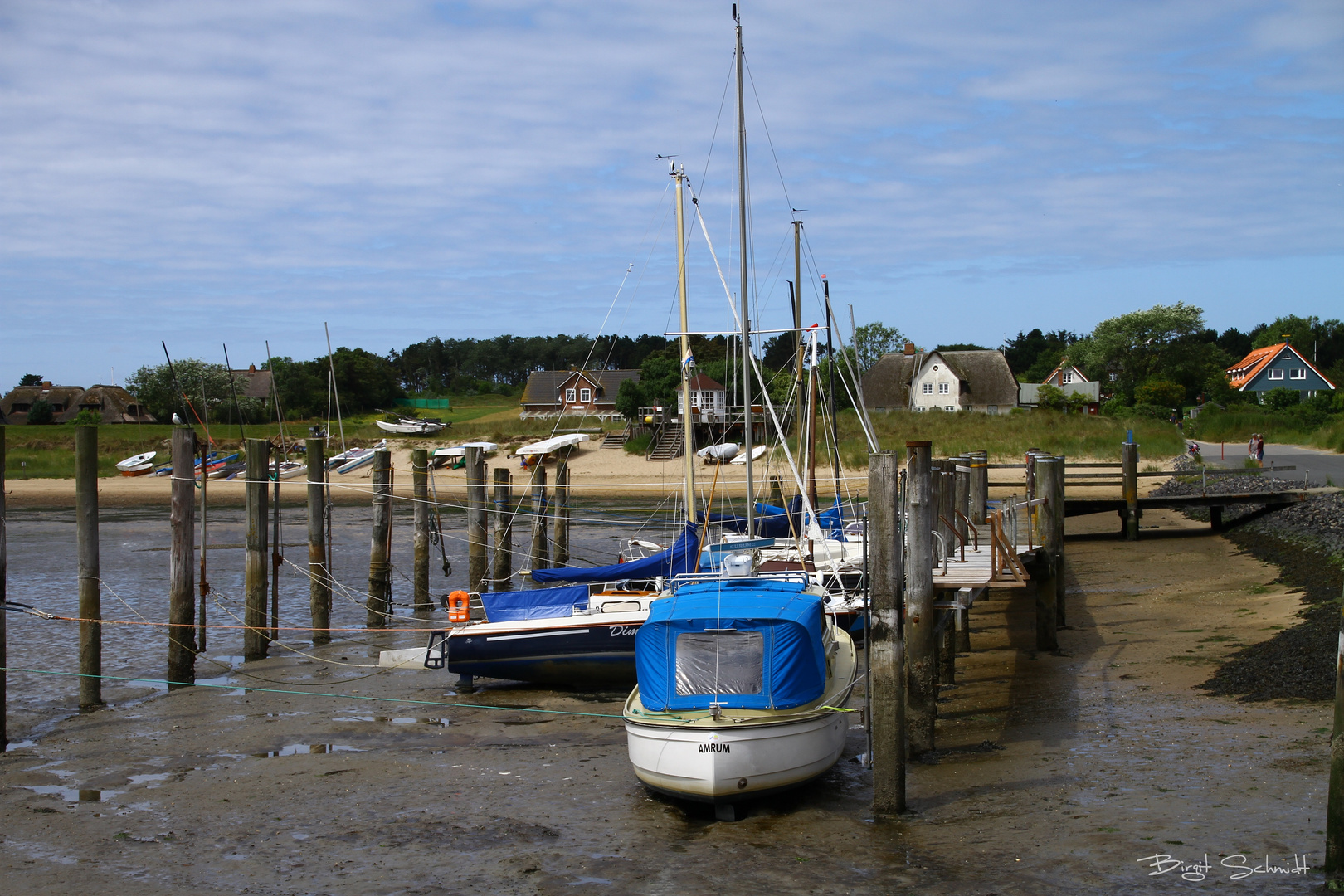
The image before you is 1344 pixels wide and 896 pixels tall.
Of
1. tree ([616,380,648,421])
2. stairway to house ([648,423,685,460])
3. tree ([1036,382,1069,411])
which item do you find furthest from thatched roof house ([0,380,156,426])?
tree ([1036,382,1069,411])

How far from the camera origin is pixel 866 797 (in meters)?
10.7

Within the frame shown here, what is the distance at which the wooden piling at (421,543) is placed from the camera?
22547 mm

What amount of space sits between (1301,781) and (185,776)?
11819mm

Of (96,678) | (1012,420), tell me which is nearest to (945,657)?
(96,678)

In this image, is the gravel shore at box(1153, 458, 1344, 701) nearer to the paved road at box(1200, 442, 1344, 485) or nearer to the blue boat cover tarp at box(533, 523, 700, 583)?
the paved road at box(1200, 442, 1344, 485)

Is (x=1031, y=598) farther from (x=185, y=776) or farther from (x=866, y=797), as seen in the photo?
(x=185, y=776)

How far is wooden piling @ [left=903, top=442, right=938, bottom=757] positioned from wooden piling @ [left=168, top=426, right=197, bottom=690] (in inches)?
427

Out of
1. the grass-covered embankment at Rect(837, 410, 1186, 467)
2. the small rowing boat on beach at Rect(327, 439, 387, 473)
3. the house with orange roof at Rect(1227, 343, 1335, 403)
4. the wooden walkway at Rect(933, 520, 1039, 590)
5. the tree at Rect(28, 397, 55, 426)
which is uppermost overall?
the house with orange roof at Rect(1227, 343, 1335, 403)

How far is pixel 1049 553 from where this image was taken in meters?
17.2

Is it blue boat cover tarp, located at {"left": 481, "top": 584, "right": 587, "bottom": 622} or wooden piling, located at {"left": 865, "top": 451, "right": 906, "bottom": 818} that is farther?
blue boat cover tarp, located at {"left": 481, "top": 584, "right": 587, "bottom": 622}

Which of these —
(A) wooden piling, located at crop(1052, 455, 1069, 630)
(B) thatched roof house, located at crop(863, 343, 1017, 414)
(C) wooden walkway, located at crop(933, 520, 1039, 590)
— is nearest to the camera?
(C) wooden walkway, located at crop(933, 520, 1039, 590)

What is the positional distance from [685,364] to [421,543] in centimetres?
773

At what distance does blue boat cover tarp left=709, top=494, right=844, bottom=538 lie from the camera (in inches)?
985

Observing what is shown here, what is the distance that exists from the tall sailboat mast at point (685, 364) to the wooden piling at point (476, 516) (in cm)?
467
